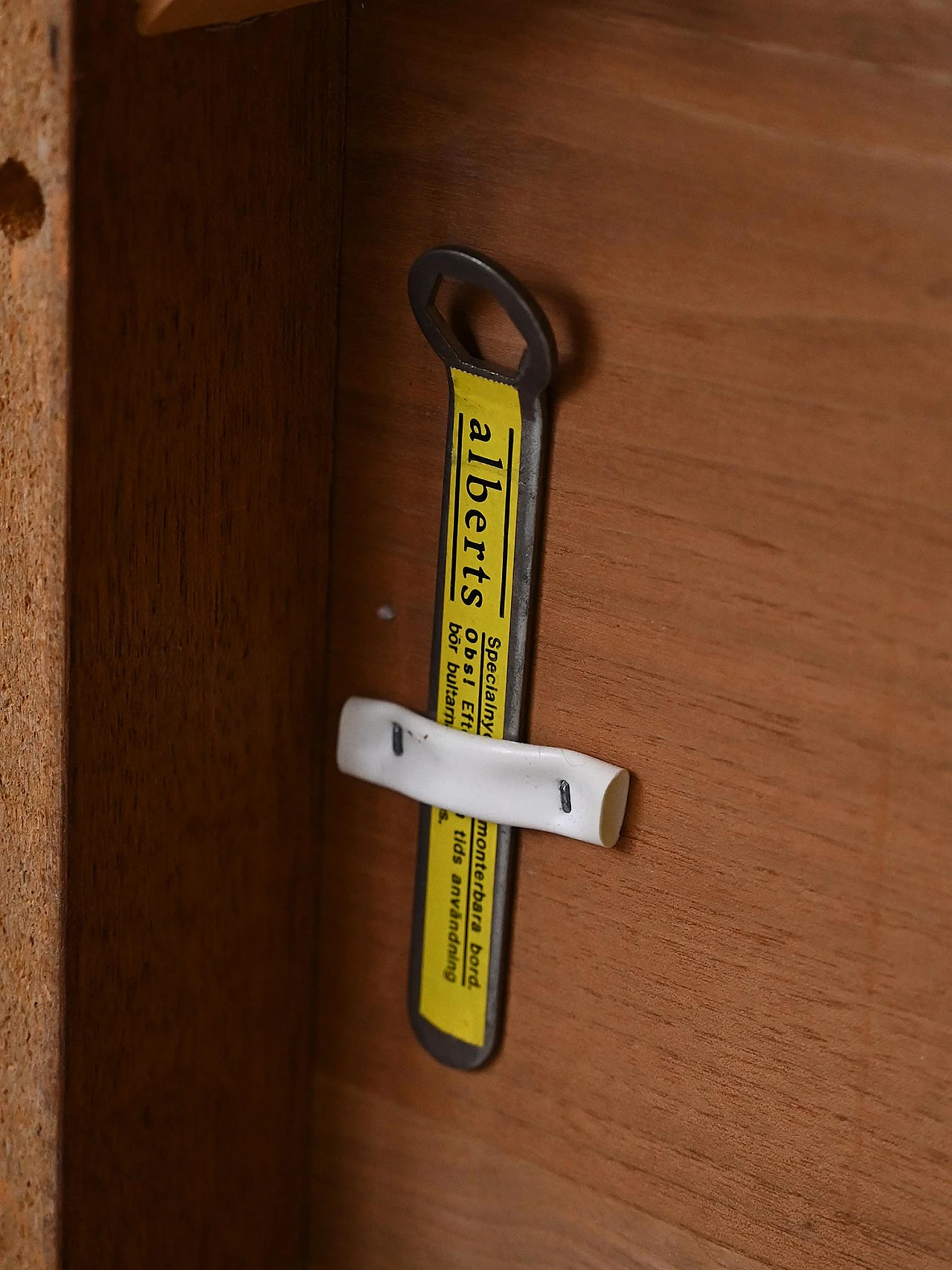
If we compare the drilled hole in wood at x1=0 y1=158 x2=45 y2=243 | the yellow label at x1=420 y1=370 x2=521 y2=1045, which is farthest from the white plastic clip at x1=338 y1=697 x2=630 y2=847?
the drilled hole in wood at x1=0 y1=158 x2=45 y2=243

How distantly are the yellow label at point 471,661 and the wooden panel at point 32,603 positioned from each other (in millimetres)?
158

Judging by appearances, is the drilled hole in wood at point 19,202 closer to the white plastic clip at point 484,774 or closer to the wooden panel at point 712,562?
the wooden panel at point 712,562

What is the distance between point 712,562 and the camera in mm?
535

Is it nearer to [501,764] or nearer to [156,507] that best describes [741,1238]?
[501,764]

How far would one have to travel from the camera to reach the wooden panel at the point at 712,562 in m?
0.49

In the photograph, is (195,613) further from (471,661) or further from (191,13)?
(191,13)

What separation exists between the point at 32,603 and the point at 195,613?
72 mm

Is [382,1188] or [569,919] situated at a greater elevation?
[569,919]

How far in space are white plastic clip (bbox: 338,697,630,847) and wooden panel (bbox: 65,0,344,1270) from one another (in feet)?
0.15

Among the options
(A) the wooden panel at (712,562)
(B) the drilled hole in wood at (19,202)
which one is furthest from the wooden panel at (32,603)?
(A) the wooden panel at (712,562)

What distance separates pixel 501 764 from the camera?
0.59 m

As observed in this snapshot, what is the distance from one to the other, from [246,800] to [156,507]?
152 mm

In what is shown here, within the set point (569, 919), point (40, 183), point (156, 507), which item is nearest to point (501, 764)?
point (569, 919)

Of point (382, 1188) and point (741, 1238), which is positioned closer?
point (741, 1238)
